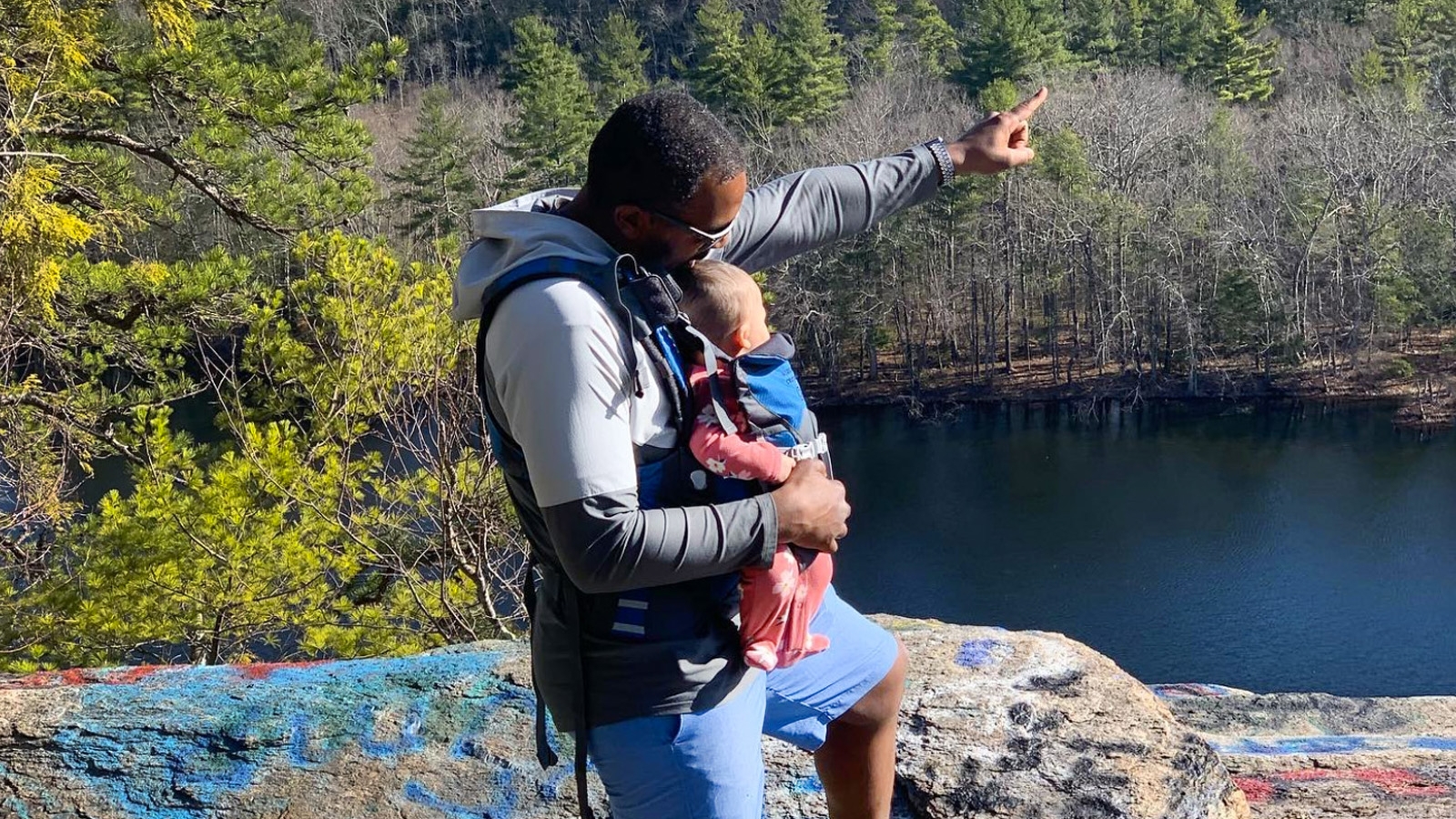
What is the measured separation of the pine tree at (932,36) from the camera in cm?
4759

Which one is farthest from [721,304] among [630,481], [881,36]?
[881,36]

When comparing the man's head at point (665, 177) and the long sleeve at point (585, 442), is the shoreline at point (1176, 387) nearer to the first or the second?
the man's head at point (665, 177)

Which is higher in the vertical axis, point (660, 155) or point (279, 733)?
point (660, 155)

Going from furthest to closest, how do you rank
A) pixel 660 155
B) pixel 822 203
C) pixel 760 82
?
pixel 760 82
pixel 822 203
pixel 660 155

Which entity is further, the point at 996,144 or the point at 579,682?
the point at 996,144

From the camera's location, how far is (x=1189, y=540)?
78.8ft

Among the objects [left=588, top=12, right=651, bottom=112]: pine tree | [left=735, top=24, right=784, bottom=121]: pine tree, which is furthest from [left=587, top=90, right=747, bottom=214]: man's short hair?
[left=588, top=12, right=651, bottom=112]: pine tree

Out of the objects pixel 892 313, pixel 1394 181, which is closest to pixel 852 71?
pixel 892 313

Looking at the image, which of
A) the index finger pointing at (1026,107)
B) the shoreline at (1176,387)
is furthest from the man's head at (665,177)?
the shoreline at (1176,387)

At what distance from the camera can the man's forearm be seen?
1806 mm

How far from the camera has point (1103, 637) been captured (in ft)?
67.1

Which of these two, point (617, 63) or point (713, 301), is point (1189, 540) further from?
A: point (617, 63)

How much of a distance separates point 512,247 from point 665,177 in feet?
0.78

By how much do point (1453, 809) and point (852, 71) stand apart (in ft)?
153
